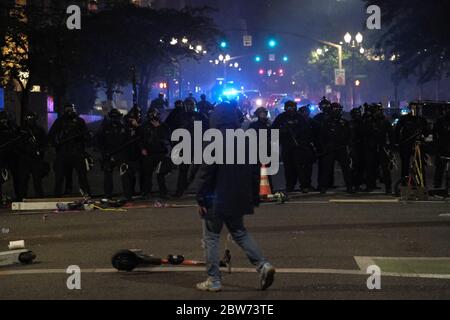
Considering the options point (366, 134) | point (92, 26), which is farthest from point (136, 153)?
point (92, 26)

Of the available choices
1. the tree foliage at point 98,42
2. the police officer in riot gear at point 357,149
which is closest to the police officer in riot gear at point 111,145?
the police officer in riot gear at point 357,149

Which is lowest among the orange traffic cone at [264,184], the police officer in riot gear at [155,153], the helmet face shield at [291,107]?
the orange traffic cone at [264,184]

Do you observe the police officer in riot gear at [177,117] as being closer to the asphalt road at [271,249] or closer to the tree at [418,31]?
the asphalt road at [271,249]

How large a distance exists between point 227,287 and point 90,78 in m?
31.0

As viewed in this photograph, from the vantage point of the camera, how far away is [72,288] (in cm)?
709

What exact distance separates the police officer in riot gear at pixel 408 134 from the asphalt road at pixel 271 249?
68.1 inches

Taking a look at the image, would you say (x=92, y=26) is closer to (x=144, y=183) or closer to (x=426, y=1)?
(x=426, y=1)

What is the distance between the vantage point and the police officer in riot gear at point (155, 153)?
48.4 ft

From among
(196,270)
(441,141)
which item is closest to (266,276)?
(196,270)

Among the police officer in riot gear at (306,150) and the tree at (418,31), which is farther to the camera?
the tree at (418,31)

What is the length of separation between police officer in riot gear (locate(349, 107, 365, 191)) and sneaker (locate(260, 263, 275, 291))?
360 inches

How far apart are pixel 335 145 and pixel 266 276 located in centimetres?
872

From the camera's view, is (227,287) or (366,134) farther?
(366,134)
